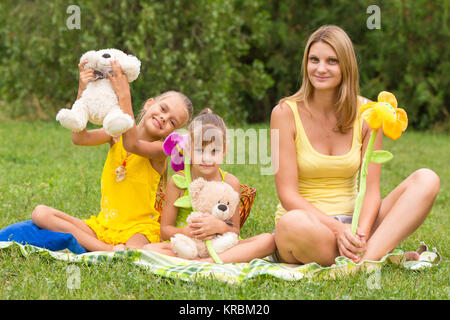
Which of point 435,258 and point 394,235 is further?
point 435,258

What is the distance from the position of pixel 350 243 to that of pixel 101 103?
4.52 feet

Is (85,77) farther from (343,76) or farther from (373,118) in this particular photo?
(373,118)

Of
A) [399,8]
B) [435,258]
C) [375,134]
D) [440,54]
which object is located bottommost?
[435,258]

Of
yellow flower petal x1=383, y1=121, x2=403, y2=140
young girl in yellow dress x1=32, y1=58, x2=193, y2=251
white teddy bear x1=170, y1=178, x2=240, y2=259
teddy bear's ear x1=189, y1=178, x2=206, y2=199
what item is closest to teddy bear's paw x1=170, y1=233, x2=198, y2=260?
white teddy bear x1=170, y1=178, x2=240, y2=259

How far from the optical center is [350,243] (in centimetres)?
278

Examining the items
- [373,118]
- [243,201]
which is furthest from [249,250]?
[373,118]

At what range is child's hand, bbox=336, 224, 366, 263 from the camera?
9.09 ft

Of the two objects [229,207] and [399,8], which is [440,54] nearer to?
[399,8]

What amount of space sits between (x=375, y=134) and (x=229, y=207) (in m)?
0.79

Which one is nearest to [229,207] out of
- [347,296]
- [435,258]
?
[347,296]

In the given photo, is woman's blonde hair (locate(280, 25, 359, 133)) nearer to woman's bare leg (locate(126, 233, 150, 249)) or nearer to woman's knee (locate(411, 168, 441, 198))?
woman's knee (locate(411, 168, 441, 198))

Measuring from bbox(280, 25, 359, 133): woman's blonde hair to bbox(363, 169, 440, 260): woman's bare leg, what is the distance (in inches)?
18.4

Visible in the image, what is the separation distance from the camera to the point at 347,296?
8.02ft

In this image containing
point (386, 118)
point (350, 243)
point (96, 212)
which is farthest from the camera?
point (96, 212)
